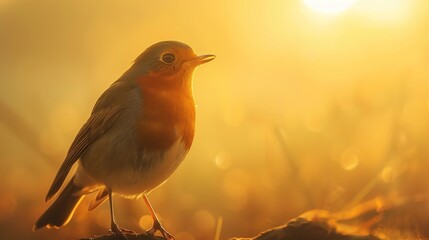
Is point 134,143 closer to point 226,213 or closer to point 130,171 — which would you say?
point 130,171

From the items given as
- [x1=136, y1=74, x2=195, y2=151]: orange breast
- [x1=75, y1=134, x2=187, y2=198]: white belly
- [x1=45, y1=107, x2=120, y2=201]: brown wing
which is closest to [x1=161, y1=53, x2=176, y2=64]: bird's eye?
[x1=136, y1=74, x2=195, y2=151]: orange breast

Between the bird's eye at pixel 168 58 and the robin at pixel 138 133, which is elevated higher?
the bird's eye at pixel 168 58

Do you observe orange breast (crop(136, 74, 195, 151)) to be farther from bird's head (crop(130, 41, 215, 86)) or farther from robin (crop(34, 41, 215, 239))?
bird's head (crop(130, 41, 215, 86))

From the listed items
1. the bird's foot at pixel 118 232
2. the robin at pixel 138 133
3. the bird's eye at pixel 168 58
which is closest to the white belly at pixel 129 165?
the robin at pixel 138 133

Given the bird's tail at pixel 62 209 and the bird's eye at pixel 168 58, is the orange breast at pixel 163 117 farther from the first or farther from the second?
the bird's tail at pixel 62 209

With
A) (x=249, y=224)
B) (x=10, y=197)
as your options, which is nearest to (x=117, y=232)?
(x=249, y=224)

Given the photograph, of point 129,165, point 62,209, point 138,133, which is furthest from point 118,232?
point 62,209

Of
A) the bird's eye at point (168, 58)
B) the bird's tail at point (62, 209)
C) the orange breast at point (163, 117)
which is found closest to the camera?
the orange breast at point (163, 117)

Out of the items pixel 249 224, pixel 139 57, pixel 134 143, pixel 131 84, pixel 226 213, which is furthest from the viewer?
pixel 226 213
